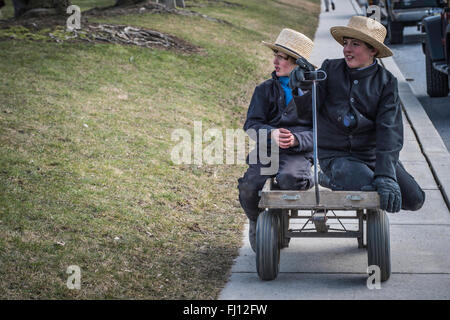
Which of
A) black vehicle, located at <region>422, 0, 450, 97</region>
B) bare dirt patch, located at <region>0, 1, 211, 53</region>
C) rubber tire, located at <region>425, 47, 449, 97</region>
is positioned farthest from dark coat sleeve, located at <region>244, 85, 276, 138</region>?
bare dirt patch, located at <region>0, 1, 211, 53</region>

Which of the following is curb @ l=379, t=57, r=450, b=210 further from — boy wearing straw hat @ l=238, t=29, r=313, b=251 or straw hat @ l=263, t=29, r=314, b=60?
straw hat @ l=263, t=29, r=314, b=60

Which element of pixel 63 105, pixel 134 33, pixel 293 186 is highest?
pixel 293 186

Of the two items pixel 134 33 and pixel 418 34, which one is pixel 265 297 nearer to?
pixel 134 33

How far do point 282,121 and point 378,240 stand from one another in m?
1.16

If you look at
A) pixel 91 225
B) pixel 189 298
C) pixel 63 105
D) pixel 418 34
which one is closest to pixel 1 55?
pixel 63 105

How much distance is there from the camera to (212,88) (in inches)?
456

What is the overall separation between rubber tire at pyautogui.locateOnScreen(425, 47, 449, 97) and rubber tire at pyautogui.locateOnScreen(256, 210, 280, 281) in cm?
771

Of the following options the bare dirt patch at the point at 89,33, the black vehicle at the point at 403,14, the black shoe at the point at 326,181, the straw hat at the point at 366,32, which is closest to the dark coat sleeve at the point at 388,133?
the straw hat at the point at 366,32

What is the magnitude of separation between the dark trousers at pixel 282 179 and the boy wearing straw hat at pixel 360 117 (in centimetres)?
20

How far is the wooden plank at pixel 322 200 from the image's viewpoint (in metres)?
4.69

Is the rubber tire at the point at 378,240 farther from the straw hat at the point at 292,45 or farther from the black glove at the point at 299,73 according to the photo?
the straw hat at the point at 292,45

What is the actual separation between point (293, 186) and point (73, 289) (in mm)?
1658

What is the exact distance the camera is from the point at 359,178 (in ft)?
16.5

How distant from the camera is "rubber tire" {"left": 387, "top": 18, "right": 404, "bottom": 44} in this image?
19172 mm
